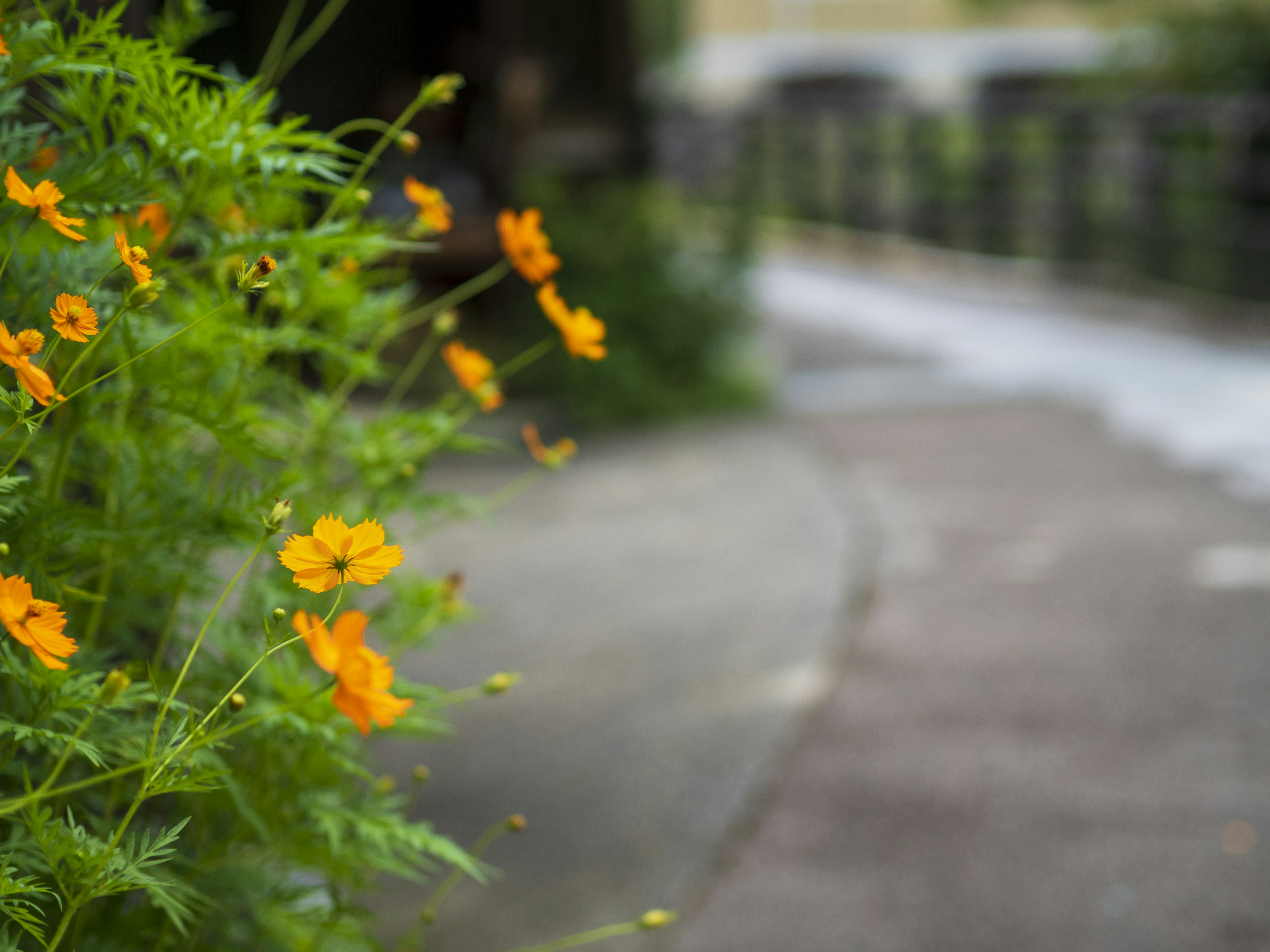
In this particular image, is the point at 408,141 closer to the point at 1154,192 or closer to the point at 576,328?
the point at 576,328

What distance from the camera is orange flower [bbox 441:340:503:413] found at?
142 centimetres

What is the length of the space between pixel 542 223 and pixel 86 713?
17.7ft

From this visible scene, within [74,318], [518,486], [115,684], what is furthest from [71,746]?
[518,486]

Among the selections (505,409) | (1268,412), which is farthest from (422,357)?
(1268,412)

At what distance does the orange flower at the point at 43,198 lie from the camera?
2.79 feet

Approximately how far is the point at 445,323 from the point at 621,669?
6.63ft

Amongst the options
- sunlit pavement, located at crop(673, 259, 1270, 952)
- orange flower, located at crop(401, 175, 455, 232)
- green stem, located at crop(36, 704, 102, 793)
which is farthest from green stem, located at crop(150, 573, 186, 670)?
sunlit pavement, located at crop(673, 259, 1270, 952)

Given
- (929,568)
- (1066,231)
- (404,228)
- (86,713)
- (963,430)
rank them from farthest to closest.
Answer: (1066,231)
(963,430)
(929,568)
(404,228)
(86,713)

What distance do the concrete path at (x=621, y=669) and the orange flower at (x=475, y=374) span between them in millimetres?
1176

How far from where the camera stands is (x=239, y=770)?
1346 millimetres

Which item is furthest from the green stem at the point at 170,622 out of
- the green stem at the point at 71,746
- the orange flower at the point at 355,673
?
the orange flower at the point at 355,673

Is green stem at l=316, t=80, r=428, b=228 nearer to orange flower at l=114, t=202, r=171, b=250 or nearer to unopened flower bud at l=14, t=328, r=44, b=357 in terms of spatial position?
orange flower at l=114, t=202, r=171, b=250

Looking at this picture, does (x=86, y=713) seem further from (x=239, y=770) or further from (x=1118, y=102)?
(x=1118, y=102)

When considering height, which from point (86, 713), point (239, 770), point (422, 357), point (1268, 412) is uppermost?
point (422, 357)
